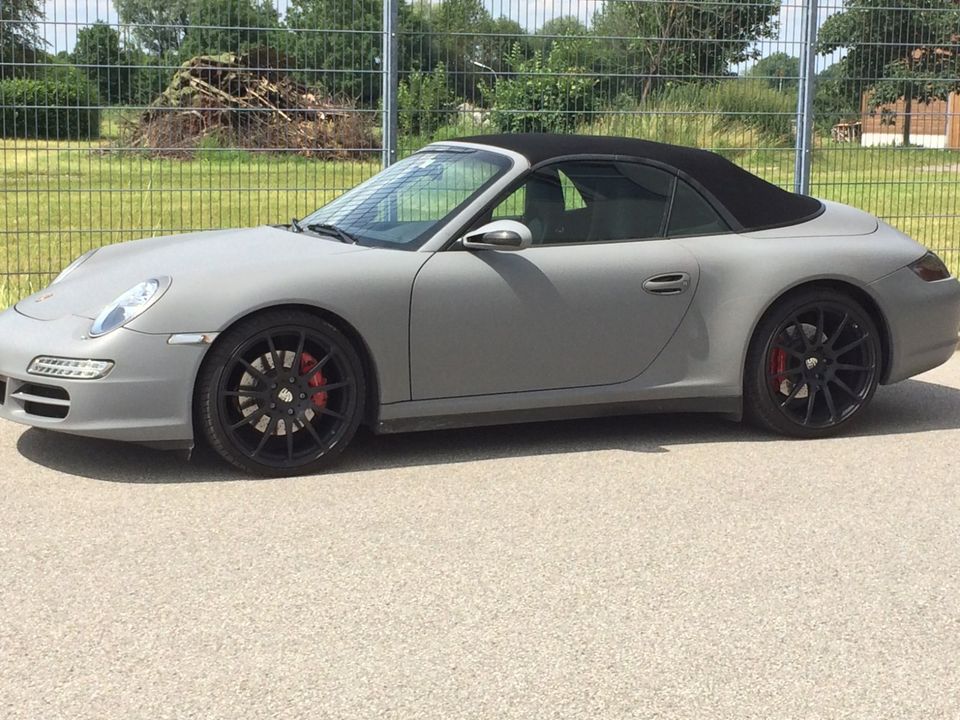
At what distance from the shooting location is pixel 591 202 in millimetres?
6316

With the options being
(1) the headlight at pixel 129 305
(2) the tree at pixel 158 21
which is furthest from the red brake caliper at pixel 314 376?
(2) the tree at pixel 158 21

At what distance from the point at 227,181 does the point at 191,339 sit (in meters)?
4.39

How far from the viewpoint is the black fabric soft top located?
6422 mm

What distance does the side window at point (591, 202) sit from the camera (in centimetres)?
620

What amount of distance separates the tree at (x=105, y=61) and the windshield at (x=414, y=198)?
3189mm

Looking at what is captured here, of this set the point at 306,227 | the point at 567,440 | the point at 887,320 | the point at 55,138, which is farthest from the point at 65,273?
the point at 887,320

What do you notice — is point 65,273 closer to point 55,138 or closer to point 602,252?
point 602,252

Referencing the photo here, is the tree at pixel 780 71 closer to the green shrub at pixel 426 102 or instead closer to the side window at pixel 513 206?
the green shrub at pixel 426 102

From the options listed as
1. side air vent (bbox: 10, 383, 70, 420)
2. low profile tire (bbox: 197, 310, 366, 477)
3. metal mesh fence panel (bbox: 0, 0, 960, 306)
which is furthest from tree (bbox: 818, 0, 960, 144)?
side air vent (bbox: 10, 383, 70, 420)

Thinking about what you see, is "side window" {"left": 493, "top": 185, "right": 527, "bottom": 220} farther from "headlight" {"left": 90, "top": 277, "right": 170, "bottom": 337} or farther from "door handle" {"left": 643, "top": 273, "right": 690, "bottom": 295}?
"headlight" {"left": 90, "top": 277, "right": 170, "bottom": 337}

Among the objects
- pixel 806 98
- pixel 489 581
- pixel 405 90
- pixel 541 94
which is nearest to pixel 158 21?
pixel 405 90

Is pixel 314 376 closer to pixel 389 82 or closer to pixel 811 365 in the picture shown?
pixel 811 365

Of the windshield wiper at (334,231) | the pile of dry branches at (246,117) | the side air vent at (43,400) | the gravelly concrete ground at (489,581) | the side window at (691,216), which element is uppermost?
the pile of dry branches at (246,117)

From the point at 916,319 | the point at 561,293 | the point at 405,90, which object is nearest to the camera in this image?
the point at 561,293
